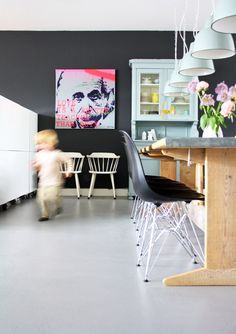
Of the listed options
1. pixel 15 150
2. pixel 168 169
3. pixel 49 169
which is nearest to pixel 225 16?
pixel 49 169

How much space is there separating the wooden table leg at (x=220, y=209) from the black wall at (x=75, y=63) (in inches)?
177

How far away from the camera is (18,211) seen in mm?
4418

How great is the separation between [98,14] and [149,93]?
1.37 m

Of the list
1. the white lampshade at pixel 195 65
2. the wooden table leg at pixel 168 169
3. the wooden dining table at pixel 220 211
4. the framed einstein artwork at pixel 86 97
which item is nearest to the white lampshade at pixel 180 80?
the white lampshade at pixel 195 65

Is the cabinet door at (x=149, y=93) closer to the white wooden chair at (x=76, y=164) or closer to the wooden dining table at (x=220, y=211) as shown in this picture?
the white wooden chair at (x=76, y=164)

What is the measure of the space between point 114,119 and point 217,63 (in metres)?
1.90

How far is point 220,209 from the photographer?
198 cm

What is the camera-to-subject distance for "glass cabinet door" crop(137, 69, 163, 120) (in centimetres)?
610

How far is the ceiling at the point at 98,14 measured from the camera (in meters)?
5.34

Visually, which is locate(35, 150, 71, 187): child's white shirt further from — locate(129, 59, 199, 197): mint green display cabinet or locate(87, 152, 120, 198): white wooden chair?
locate(129, 59, 199, 197): mint green display cabinet

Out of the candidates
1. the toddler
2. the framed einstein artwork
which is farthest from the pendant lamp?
the framed einstein artwork

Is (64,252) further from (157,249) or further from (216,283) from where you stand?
(216,283)

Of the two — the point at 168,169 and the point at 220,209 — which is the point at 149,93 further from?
the point at 220,209

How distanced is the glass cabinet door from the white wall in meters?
1.65
